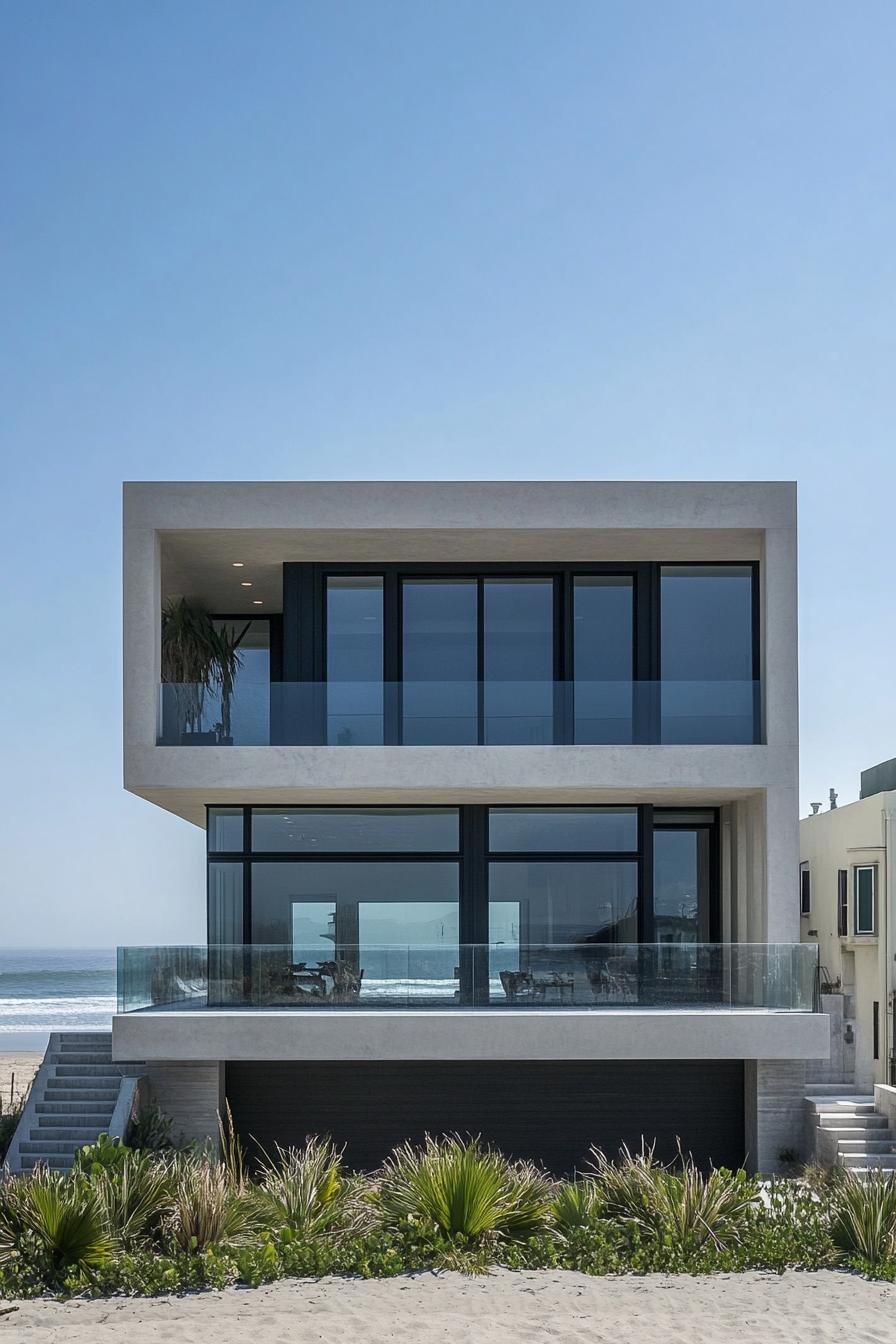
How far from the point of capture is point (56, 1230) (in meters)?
10.1

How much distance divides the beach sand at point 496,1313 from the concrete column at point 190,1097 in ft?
22.6

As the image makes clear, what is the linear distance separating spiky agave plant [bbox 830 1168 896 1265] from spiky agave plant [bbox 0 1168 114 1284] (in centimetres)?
556

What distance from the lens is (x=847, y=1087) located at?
793 inches

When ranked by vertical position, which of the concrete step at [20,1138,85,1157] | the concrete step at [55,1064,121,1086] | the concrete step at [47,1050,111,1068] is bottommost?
the concrete step at [20,1138,85,1157]

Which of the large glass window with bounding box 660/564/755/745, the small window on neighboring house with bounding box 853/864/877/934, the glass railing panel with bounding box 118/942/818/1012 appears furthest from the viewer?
the small window on neighboring house with bounding box 853/864/877/934

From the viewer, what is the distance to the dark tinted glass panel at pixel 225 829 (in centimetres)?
1838

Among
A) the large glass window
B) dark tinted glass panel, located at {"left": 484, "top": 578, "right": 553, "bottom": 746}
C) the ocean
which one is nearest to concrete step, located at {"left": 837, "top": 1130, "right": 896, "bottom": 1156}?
the large glass window

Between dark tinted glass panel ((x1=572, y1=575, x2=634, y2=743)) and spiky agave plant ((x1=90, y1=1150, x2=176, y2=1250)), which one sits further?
dark tinted glass panel ((x1=572, y1=575, x2=634, y2=743))

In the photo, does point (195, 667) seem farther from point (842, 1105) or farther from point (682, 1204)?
point (682, 1204)

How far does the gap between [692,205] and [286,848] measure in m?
9.40

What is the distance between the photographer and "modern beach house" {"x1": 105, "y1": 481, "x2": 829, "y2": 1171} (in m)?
16.3

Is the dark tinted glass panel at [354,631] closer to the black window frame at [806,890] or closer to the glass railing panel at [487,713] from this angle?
the glass railing panel at [487,713]

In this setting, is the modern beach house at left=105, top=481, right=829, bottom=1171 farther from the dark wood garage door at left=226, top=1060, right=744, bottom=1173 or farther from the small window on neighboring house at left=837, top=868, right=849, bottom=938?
the small window on neighboring house at left=837, top=868, right=849, bottom=938

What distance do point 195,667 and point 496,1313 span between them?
11.2 meters
